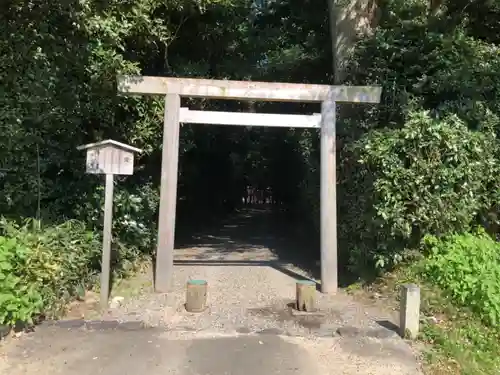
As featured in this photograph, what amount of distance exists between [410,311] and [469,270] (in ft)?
3.78

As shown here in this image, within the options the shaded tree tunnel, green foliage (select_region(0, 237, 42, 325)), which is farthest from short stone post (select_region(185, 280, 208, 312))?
the shaded tree tunnel

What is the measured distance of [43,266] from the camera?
18.9 feet

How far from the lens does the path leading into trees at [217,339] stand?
192 inches

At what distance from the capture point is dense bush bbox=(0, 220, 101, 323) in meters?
5.33

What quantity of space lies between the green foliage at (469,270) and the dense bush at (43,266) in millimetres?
4594

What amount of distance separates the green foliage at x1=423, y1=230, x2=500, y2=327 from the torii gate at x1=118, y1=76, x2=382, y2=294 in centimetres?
152

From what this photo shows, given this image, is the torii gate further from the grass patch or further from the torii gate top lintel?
the grass patch

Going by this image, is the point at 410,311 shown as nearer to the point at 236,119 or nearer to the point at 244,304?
the point at 244,304

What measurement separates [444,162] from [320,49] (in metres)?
5.65

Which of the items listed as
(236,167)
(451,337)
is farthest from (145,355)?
(236,167)

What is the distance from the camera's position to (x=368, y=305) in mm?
6898

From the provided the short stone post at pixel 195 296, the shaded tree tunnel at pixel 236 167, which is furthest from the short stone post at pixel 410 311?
the shaded tree tunnel at pixel 236 167

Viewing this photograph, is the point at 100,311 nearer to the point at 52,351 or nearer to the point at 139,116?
the point at 52,351

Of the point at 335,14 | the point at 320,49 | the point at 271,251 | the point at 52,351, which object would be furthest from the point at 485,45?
the point at 52,351
